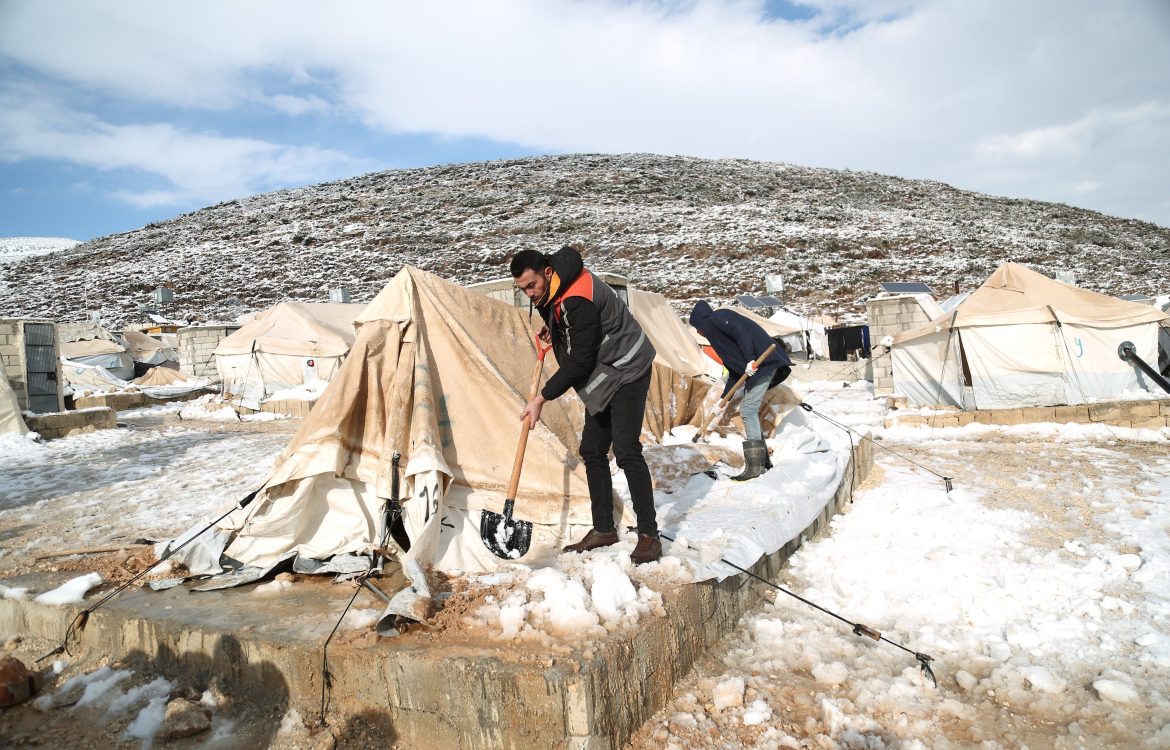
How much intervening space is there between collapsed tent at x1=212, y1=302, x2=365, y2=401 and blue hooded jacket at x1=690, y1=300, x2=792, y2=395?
11.5 m

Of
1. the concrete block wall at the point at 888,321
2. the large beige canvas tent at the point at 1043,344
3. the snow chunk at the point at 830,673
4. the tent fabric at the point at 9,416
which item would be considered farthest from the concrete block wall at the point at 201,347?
the snow chunk at the point at 830,673

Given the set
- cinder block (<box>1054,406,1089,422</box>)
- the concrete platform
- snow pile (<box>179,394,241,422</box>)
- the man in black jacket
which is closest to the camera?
the concrete platform

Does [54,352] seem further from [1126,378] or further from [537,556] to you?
[1126,378]

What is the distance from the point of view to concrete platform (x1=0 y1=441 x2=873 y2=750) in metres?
2.18

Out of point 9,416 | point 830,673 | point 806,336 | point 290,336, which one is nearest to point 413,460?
point 830,673

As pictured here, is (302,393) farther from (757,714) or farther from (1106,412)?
(1106,412)

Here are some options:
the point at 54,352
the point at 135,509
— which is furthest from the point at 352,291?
the point at 135,509

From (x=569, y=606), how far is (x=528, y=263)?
1.56 m

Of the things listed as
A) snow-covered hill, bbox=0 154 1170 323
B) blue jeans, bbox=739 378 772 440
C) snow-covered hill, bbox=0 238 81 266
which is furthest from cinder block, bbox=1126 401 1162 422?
snow-covered hill, bbox=0 238 81 266

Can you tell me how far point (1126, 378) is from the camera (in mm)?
9344

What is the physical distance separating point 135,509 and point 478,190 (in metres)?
57.6

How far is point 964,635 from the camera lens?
3094 mm

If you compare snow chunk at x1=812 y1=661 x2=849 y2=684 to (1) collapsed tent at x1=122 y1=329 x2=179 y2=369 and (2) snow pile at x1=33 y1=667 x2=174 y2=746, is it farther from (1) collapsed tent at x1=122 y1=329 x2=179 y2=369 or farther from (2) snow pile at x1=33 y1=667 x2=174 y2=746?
(1) collapsed tent at x1=122 y1=329 x2=179 y2=369

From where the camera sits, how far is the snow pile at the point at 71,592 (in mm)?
3021
